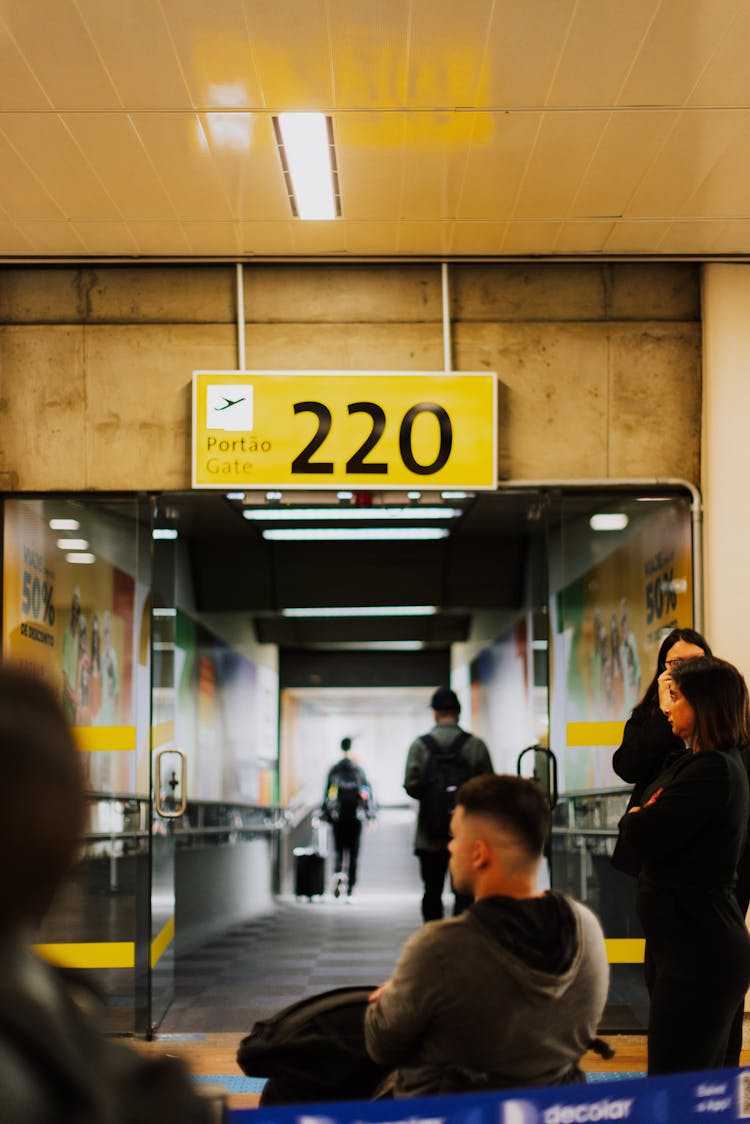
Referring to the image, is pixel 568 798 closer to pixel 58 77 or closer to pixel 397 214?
pixel 397 214

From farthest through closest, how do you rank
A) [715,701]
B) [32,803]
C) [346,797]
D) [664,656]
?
[346,797] → [664,656] → [715,701] → [32,803]

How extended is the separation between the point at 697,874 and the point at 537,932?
1.08 m

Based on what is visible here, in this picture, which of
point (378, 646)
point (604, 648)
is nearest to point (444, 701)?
point (604, 648)

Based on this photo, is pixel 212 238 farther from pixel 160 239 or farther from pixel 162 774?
pixel 162 774

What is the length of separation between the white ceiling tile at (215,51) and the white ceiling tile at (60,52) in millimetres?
257

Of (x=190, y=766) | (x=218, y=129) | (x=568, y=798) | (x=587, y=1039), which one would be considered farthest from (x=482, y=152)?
(x=190, y=766)

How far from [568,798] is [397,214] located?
8.55 ft

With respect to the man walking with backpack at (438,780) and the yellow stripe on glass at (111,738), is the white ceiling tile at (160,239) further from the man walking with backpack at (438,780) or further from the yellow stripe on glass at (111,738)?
the man walking with backpack at (438,780)

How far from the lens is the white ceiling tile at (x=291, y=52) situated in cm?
370

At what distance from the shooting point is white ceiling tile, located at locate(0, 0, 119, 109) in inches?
145

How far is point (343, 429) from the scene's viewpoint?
5.62 metres

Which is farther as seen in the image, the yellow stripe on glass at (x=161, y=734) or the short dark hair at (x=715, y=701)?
→ the yellow stripe on glass at (x=161, y=734)

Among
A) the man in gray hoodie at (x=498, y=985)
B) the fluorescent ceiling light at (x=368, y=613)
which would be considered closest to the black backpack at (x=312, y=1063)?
the man in gray hoodie at (x=498, y=985)

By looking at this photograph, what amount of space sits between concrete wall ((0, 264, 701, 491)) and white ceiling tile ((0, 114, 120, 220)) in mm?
679
